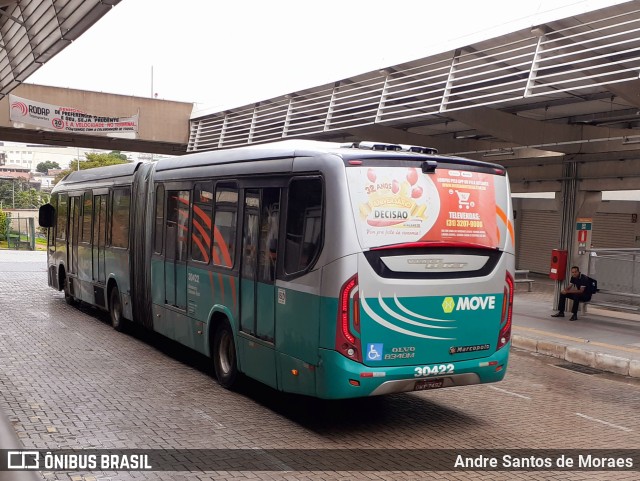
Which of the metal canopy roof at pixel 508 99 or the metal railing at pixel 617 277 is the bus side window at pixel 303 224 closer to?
the metal canopy roof at pixel 508 99

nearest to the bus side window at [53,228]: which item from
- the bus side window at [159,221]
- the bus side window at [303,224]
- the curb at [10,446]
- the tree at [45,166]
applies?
the bus side window at [159,221]

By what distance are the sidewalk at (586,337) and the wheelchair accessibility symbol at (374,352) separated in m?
6.12

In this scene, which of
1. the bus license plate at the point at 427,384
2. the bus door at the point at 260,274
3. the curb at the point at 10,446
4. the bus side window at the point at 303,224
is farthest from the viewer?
the bus door at the point at 260,274

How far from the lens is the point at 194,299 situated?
32.5ft

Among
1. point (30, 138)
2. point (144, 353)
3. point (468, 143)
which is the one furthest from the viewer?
point (30, 138)

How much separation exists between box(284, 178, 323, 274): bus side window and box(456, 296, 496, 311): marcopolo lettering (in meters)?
1.69

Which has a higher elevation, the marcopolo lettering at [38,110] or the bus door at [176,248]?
the marcopolo lettering at [38,110]

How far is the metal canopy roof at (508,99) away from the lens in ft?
43.2

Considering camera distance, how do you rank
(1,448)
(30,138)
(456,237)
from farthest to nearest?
(30,138) < (456,237) < (1,448)

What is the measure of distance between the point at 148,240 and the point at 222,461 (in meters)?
A: 5.98

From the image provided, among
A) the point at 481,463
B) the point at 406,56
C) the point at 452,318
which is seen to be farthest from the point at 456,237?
the point at 406,56

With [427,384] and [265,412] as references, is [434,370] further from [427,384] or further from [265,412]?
[265,412]

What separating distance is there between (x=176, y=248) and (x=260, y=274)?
2.87 meters

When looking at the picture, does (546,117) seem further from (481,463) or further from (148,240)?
(481,463)
